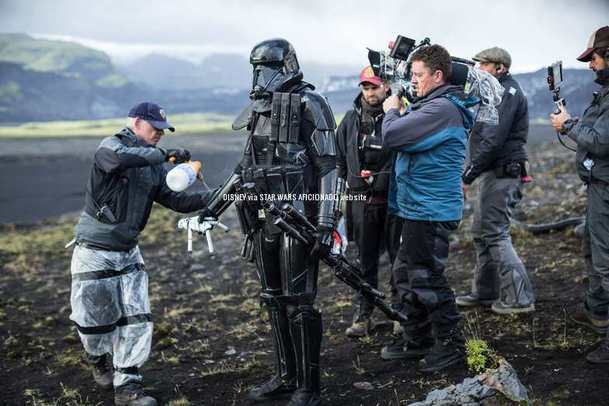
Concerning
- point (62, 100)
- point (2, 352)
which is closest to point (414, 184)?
point (2, 352)

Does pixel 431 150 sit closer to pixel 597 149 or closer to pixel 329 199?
pixel 329 199

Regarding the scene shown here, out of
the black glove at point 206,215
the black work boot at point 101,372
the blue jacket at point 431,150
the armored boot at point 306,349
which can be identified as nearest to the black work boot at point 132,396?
the black work boot at point 101,372

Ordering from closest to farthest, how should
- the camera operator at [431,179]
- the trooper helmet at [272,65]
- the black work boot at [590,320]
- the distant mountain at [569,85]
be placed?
the camera operator at [431,179], the trooper helmet at [272,65], the black work boot at [590,320], the distant mountain at [569,85]

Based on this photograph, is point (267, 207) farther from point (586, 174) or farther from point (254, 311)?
point (254, 311)

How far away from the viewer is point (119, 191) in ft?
19.1

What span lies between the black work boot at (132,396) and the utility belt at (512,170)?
4.40 m

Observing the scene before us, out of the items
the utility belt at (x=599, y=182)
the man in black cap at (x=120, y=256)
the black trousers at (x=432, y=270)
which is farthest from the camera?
the man in black cap at (x=120, y=256)

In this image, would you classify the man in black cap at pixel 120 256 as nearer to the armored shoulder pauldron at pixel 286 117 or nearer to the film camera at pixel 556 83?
the armored shoulder pauldron at pixel 286 117

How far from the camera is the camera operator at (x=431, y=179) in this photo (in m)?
5.13

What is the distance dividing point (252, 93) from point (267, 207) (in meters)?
1.05

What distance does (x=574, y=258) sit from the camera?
9.39 meters

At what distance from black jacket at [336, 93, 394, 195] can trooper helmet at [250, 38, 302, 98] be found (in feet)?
5.39

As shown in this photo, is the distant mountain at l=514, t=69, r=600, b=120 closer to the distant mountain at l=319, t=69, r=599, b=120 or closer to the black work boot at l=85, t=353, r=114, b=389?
the distant mountain at l=319, t=69, r=599, b=120

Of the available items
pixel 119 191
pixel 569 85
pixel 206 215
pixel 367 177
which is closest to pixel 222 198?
pixel 206 215
